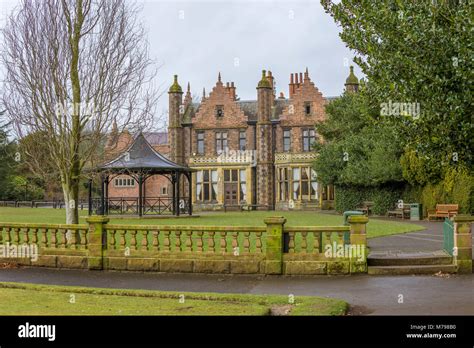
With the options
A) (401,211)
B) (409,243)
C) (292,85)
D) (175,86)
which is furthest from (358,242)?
(292,85)

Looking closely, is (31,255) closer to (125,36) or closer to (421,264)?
(125,36)

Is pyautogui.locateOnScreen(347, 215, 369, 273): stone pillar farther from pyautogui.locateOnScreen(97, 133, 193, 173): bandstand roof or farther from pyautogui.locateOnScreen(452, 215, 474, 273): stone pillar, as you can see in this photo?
pyautogui.locateOnScreen(97, 133, 193, 173): bandstand roof

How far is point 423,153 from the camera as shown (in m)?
12.7

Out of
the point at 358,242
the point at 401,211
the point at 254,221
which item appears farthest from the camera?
the point at 401,211

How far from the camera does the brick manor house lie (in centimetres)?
4556

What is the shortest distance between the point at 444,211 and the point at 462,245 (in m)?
16.0

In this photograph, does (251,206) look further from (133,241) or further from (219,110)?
(133,241)

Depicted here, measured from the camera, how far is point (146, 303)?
952 cm

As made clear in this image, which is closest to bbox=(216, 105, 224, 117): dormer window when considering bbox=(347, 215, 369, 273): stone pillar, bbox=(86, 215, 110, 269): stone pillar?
bbox=(86, 215, 110, 269): stone pillar

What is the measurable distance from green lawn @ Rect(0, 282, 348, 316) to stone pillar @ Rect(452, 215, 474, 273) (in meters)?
4.68

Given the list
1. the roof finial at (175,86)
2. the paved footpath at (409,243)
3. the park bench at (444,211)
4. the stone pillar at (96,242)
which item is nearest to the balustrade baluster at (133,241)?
the stone pillar at (96,242)

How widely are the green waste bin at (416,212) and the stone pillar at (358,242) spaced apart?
764 inches

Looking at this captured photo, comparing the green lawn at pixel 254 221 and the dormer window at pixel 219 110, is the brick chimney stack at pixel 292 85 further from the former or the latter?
the green lawn at pixel 254 221

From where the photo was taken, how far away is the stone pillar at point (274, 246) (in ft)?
42.4
